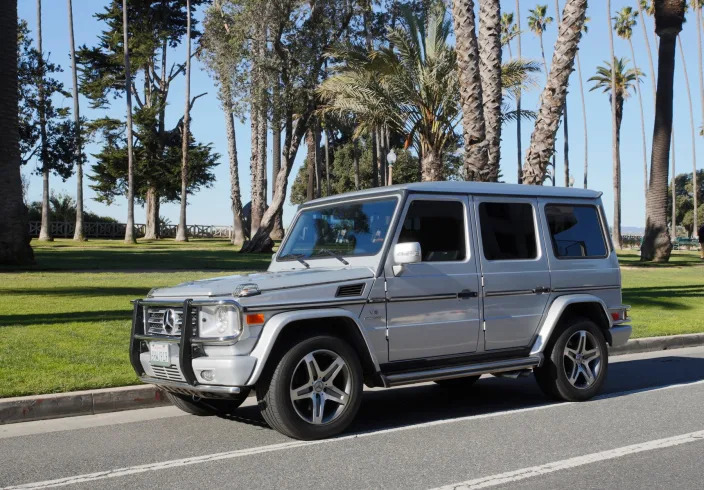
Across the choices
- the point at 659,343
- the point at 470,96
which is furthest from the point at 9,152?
the point at 659,343

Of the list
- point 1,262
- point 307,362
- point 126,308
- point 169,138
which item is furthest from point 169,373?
point 169,138

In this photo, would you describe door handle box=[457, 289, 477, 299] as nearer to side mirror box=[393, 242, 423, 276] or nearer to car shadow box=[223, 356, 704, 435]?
side mirror box=[393, 242, 423, 276]

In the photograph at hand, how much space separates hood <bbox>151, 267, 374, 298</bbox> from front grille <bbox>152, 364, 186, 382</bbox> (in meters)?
0.57

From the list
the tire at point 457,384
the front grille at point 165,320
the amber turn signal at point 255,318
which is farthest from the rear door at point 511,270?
the front grille at point 165,320

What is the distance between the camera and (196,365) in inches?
257

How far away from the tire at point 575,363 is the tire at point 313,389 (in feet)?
7.42

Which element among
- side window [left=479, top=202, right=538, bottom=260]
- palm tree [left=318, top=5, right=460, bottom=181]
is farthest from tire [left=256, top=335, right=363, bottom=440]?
palm tree [left=318, top=5, right=460, bottom=181]

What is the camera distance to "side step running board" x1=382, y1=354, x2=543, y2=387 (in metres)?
7.04

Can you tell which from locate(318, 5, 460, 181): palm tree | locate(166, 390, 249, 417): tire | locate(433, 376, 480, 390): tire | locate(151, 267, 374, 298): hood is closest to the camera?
locate(151, 267, 374, 298): hood

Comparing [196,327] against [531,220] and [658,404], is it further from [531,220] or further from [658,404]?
[658,404]

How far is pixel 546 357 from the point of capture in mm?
8281

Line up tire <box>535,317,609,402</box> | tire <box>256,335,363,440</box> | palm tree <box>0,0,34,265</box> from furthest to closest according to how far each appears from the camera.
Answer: palm tree <box>0,0,34,265</box> → tire <box>535,317,609,402</box> → tire <box>256,335,363,440</box>

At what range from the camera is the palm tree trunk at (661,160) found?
33656mm

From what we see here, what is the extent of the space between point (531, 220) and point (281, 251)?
2404 millimetres
